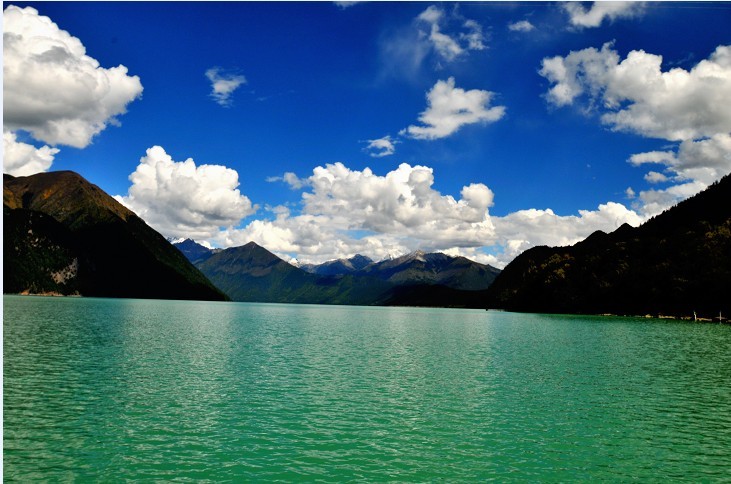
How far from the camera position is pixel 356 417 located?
3950 cm

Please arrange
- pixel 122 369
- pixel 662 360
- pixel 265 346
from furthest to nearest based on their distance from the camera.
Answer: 1. pixel 265 346
2. pixel 662 360
3. pixel 122 369

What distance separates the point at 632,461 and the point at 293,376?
37.1m

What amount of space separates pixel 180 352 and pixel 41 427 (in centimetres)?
4271

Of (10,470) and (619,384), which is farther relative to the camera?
(619,384)

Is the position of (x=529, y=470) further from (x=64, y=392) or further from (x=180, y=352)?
(x=180, y=352)

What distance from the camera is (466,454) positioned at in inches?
1248

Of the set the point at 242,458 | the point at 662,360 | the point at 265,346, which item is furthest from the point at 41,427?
the point at 662,360

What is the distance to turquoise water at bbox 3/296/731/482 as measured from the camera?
29.3m

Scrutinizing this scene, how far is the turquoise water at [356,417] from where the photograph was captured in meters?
29.3

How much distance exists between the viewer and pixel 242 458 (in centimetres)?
3045

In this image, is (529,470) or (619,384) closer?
(529,470)

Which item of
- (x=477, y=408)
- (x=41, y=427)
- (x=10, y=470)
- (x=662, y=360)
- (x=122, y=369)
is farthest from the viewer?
(x=662, y=360)

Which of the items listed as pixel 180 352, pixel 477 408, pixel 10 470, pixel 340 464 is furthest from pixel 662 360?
pixel 10 470

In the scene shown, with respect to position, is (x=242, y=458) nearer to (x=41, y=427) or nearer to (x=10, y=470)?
(x=10, y=470)
